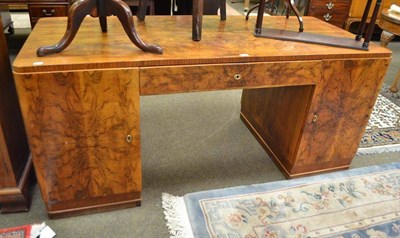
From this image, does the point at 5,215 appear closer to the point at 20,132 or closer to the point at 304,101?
the point at 20,132

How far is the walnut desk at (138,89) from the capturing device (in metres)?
1.08

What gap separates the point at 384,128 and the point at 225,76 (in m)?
1.48

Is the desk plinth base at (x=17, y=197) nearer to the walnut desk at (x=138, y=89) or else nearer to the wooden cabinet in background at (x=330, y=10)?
the walnut desk at (x=138, y=89)

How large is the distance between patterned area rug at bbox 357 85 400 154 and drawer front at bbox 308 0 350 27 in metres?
1.16

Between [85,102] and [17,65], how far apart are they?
0.23 metres

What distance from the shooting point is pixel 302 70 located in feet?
4.30

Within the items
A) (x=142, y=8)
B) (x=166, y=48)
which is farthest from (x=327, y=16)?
(x=166, y=48)

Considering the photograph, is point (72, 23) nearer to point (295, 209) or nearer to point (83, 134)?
point (83, 134)

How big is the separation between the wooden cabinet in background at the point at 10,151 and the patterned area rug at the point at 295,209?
1.99 feet

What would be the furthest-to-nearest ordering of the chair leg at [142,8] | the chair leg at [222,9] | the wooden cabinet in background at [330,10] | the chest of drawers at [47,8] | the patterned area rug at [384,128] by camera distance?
the wooden cabinet in background at [330,10] < the chest of drawers at [47,8] < the patterned area rug at [384,128] < the chair leg at [222,9] < the chair leg at [142,8]

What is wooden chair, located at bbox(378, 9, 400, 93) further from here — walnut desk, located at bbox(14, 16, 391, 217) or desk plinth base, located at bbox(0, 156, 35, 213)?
desk plinth base, located at bbox(0, 156, 35, 213)

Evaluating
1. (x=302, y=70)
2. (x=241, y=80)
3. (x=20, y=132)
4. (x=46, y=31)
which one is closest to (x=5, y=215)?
(x=20, y=132)

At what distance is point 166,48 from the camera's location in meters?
1.25

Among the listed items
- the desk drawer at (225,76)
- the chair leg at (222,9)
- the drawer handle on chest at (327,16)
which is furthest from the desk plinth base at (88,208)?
the drawer handle on chest at (327,16)
